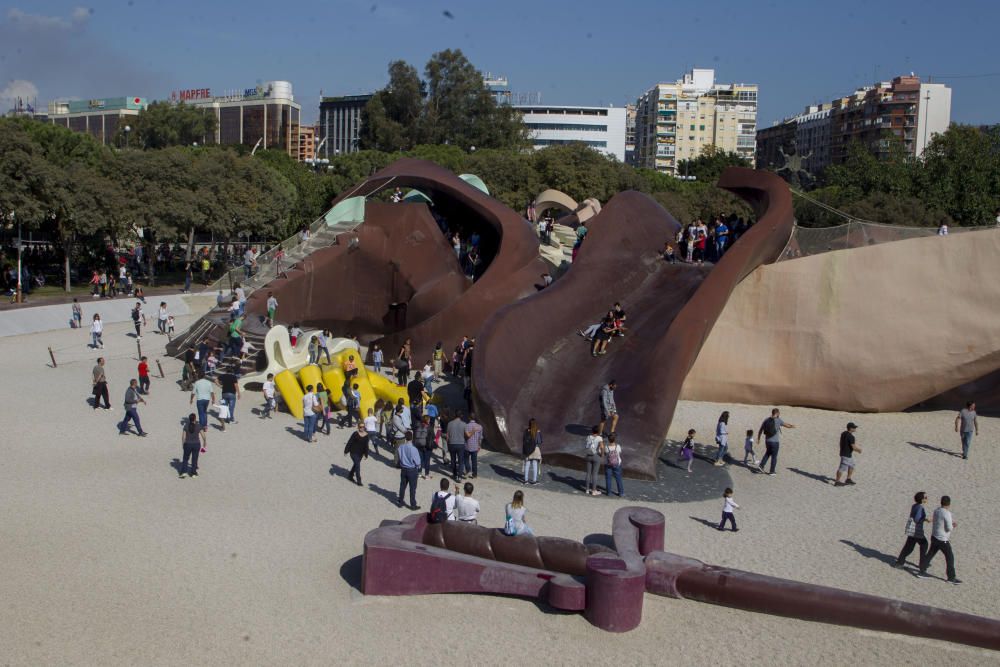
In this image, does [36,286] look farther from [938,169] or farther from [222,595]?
[938,169]

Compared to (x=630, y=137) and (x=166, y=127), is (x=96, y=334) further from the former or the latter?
(x=630, y=137)

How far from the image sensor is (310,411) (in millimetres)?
16672

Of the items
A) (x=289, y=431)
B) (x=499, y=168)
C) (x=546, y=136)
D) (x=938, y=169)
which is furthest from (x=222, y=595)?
(x=546, y=136)

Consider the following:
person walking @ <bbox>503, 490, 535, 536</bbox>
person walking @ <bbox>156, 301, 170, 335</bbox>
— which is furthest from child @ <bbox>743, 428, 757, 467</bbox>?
person walking @ <bbox>156, 301, 170, 335</bbox>

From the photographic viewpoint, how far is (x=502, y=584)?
10.4 m

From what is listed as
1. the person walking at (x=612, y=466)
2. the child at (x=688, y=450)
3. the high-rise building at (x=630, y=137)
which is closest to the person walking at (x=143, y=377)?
the person walking at (x=612, y=466)

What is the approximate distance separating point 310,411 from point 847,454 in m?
9.05

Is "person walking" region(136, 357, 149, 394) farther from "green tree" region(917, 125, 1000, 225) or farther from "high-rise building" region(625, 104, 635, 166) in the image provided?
"high-rise building" region(625, 104, 635, 166)

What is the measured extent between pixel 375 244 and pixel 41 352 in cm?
921

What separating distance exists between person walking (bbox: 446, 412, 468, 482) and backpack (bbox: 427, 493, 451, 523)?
347 centimetres

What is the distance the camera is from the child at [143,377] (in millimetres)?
19609

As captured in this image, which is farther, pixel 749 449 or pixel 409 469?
pixel 749 449

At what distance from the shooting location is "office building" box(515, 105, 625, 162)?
12156 centimetres

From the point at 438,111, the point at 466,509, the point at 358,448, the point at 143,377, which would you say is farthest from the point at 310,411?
the point at 438,111
